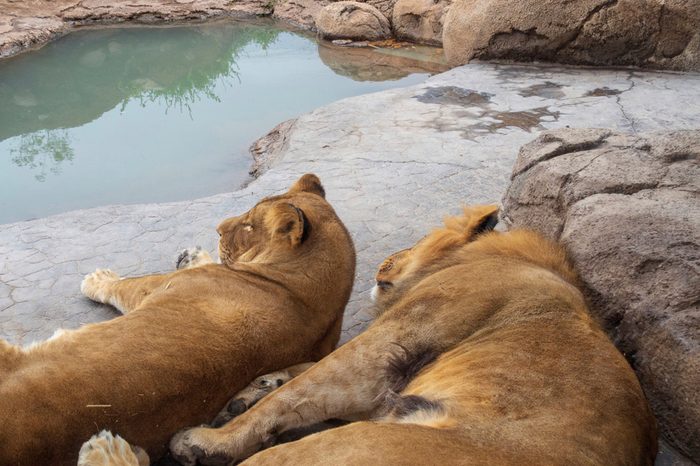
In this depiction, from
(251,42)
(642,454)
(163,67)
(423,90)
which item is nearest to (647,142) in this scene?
(642,454)

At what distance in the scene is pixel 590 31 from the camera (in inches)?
404

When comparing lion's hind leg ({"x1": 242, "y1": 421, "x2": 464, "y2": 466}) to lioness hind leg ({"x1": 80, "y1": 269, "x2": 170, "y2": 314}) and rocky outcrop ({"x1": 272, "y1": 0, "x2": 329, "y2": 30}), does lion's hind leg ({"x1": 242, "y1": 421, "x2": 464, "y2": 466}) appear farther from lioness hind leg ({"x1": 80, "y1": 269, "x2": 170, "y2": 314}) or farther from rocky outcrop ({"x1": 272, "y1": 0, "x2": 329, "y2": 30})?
rocky outcrop ({"x1": 272, "y1": 0, "x2": 329, "y2": 30})

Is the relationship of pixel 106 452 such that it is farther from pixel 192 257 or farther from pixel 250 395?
pixel 192 257

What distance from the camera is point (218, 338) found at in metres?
3.36

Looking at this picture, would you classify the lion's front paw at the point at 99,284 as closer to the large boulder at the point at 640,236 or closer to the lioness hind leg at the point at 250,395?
the lioness hind leg at the point at 250,395

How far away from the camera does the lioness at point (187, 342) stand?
2.86 meters

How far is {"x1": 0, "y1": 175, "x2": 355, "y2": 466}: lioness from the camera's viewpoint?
2.86 meters

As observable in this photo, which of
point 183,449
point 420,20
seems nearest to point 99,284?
point 183,449

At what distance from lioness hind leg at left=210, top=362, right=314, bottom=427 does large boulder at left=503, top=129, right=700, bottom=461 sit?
149 cm

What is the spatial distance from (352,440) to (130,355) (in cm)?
113

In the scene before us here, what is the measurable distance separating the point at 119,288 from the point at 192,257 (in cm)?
56

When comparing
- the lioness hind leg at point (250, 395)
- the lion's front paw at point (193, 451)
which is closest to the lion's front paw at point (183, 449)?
the lion's front paw at point (193, 451)

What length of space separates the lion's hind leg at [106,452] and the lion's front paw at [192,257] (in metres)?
2.02

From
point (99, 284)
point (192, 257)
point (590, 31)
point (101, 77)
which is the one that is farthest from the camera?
point (101, 77)
